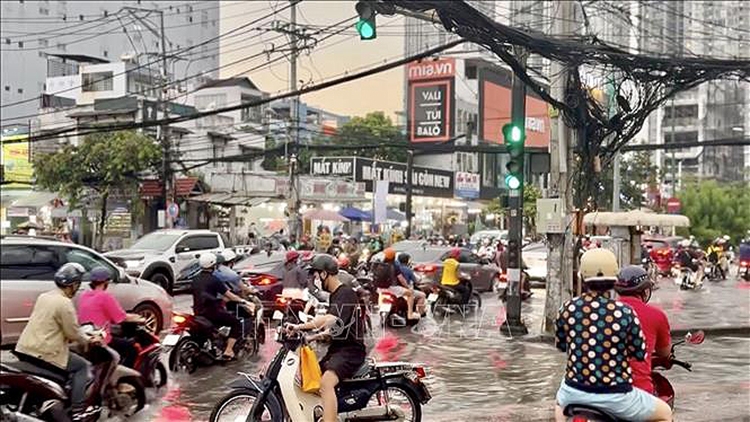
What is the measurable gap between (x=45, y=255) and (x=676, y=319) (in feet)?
41.9

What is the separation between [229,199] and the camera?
39.4m

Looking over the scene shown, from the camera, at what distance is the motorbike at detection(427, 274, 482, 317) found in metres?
18.2

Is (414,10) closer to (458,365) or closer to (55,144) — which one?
(458,365)

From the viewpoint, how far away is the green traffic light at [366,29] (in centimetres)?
1125

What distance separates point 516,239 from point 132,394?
828 cm

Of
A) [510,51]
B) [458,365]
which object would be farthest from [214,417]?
[510,51]

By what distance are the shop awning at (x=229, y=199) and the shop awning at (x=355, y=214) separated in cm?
495

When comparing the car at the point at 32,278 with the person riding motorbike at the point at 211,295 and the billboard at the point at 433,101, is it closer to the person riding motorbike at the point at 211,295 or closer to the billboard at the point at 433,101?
the person riding motorbike at the point at 211,295

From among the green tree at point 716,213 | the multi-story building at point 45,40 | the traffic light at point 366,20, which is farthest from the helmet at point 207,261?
the multi-story building at point 45,40

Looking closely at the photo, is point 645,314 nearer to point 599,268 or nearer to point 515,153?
point 599,268

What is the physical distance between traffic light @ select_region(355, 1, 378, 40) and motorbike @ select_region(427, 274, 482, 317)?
26.5ft

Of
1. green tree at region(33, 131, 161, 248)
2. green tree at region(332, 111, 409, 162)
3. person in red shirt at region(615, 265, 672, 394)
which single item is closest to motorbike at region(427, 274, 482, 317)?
person in red shirt at region(615, 265, 672, 394)

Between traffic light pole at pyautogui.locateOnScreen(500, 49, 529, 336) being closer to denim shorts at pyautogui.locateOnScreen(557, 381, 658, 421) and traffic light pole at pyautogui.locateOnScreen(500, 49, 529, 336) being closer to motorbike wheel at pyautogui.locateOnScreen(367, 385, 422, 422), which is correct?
motorbike wheel at pyautogui.locateOnScreen(367, 385, 422, 422)

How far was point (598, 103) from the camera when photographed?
14852mm
